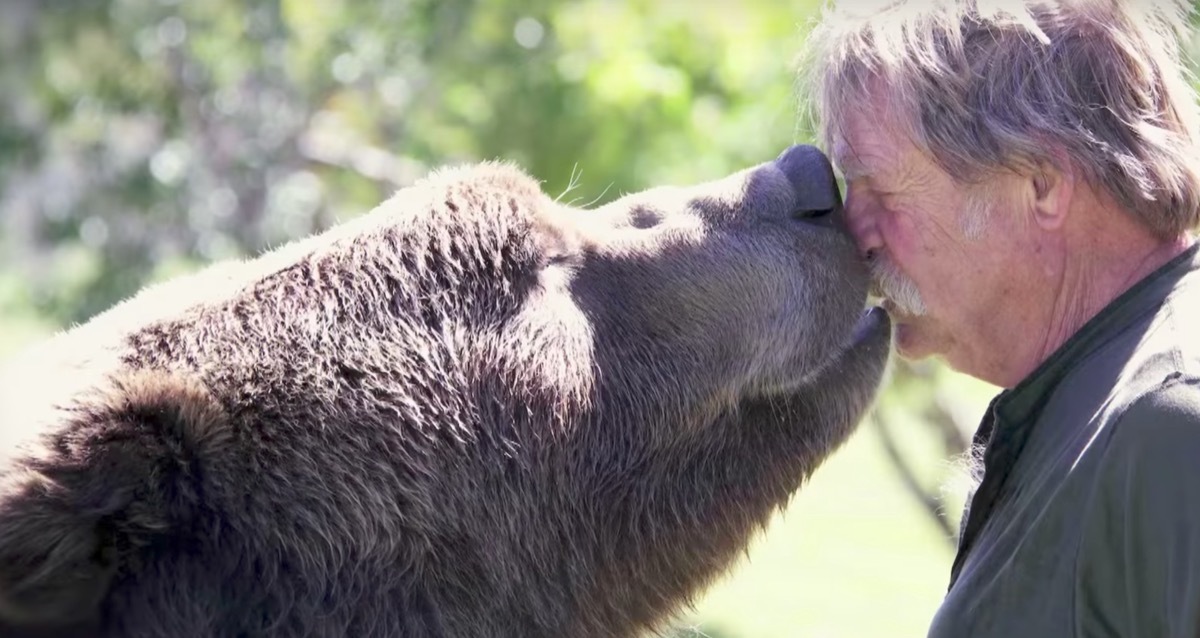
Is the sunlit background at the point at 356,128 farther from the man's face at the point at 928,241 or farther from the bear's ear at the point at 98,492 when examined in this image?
the bear's ear at the point at 98,492

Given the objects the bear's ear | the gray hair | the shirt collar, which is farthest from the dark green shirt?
the bear's ear

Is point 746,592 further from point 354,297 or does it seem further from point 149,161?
point 354,297

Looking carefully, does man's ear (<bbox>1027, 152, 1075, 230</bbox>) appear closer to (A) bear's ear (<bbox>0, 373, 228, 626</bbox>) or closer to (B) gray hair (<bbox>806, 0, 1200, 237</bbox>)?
(B) gray hair (<bbox>806, 0, 1200, 237</bbox>)

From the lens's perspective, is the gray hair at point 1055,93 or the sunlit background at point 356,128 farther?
the sunlit background at point 356,128

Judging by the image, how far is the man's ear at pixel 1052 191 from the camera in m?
2.76

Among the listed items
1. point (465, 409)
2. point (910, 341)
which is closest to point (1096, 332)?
point (910, 341)

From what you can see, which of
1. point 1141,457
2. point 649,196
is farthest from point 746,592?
point 1141,457

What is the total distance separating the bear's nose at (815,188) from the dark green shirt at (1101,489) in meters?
0.61

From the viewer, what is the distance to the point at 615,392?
313cm

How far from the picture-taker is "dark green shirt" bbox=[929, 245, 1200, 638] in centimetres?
225

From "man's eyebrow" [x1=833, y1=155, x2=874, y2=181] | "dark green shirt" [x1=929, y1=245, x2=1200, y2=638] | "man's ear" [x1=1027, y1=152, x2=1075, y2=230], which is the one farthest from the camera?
"man's eyebrow" [x1=833, y1=155, x2=874, y2=181]

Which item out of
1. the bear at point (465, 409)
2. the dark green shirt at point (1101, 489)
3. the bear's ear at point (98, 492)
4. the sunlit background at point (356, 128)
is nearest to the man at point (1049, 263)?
the dark green shirt at point (1101, 489)

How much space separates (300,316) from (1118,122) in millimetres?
1706

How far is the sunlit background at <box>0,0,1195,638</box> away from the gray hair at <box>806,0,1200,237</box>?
4.81m
